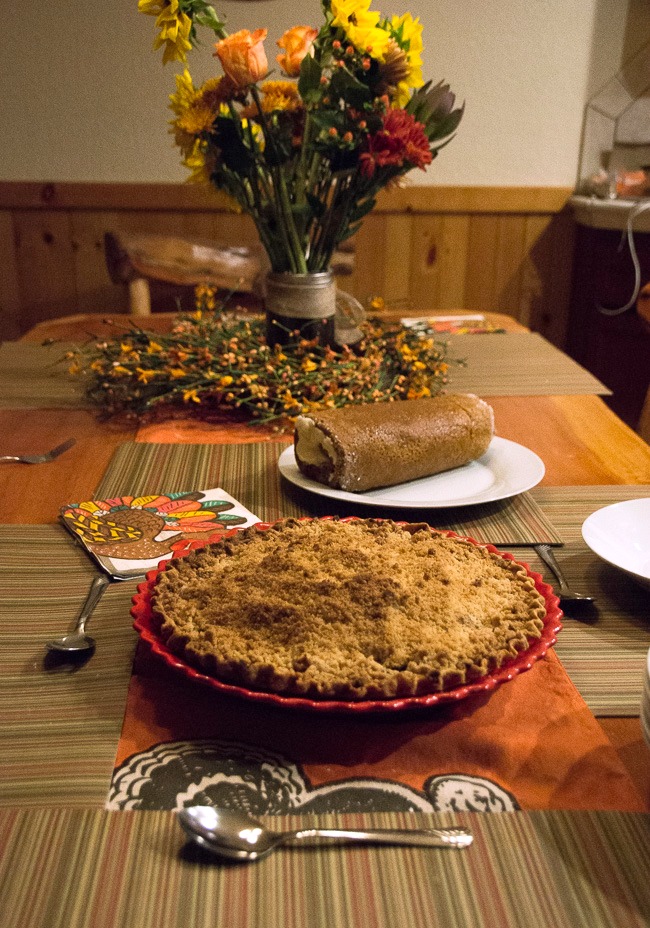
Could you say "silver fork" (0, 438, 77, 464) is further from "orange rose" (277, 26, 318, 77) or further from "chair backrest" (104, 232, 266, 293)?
"chair backrest" (104, 232, 266, 293)

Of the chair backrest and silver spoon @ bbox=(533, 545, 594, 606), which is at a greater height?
the chair backrest

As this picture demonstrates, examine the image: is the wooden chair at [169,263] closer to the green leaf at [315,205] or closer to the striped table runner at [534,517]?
the green leaf at [315,205]

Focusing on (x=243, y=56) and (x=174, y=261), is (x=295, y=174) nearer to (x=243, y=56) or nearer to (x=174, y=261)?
(x=243, y=56)

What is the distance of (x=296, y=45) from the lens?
1308mm


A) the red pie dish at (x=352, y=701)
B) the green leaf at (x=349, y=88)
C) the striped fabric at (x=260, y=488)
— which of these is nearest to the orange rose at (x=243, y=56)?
the green leaf at (x=349, y=88)

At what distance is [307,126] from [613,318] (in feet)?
6.71

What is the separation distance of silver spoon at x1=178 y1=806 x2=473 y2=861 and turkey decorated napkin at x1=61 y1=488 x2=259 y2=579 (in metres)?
0.34

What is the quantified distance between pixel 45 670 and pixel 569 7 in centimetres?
314

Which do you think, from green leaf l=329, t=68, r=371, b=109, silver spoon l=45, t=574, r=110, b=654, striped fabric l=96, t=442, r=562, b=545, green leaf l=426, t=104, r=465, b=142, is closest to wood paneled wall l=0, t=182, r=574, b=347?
green leaf l=426, t=104, r=465, b=142

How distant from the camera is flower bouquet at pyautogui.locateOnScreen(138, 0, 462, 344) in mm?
1281

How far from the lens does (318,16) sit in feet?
9.71

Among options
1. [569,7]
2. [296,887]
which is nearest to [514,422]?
[296,887]

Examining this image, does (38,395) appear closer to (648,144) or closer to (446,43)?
(446,43)

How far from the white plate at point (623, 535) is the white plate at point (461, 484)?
132 mm
